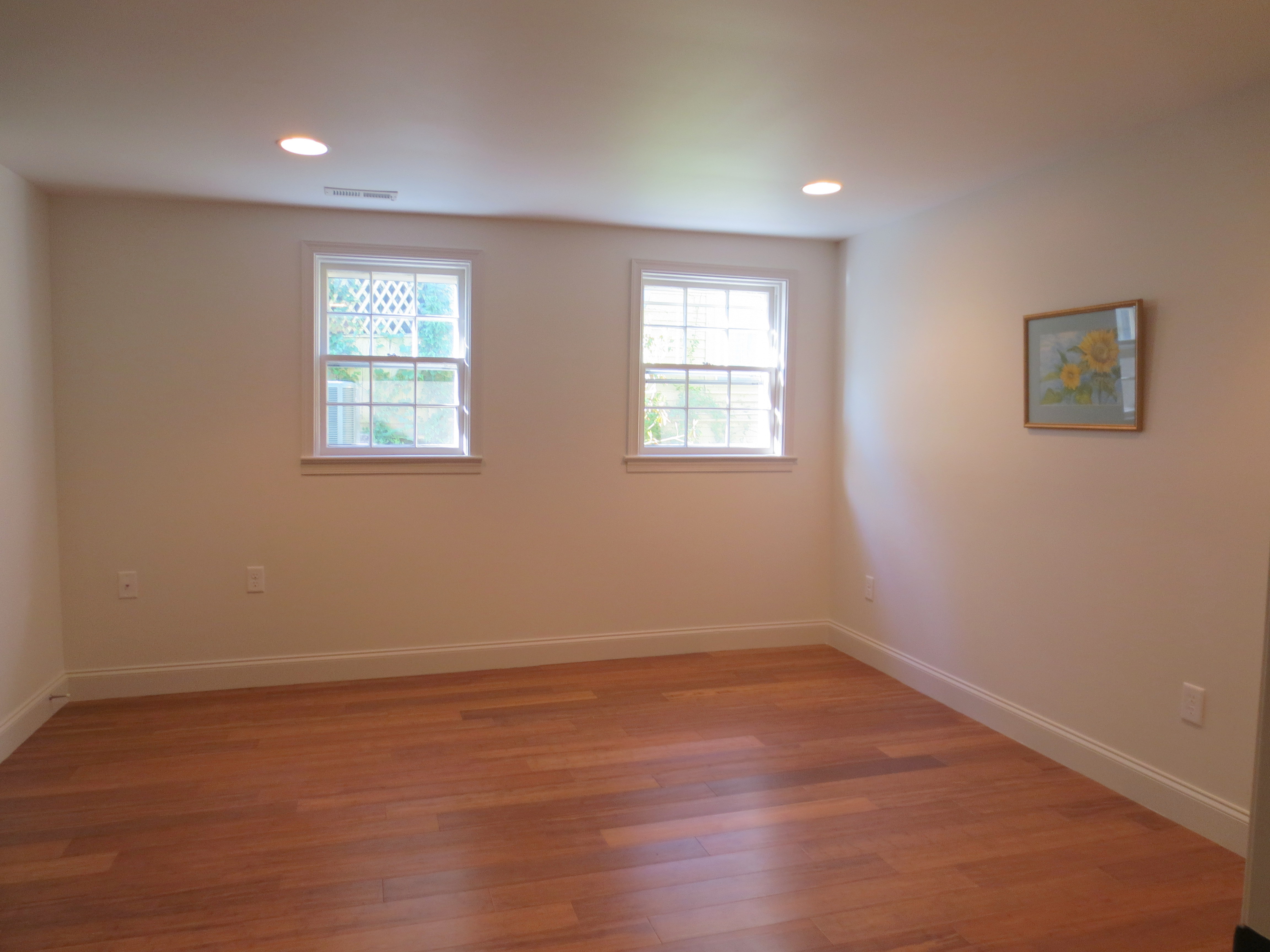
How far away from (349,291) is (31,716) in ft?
7.51

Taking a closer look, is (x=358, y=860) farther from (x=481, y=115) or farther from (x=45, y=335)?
(x=45, y=335)

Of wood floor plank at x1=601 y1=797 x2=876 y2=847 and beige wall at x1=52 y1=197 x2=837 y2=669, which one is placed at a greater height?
beige wall at x1=52 y1=197 x2=837 y2=669

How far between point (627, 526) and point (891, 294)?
1.82 m

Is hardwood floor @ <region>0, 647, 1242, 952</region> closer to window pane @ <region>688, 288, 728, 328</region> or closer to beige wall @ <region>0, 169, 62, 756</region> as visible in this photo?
beige wall @ <region>0, 169, 62, 756</region>

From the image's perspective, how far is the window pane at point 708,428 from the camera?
4.72 m

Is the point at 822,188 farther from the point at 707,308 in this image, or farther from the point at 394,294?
the point at 394,294

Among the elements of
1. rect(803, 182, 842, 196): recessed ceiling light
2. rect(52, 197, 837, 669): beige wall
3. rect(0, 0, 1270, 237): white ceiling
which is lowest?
rect(52, 197, 837, 669): beige wall

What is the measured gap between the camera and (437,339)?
4301 millimetres

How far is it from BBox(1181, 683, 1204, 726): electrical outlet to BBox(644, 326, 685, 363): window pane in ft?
9.18

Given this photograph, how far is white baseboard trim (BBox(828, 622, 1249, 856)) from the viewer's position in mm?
2637

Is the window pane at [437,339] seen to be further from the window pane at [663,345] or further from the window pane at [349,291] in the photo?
the window pane at [663,345]

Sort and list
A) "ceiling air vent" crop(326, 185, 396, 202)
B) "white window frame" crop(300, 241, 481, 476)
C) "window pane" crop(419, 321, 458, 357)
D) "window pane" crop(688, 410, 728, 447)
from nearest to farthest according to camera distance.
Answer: "ceiling air vent" crop(326, 185, 396, 202)
"white window frame" crop(300, 241, 481, 476)
"window pane" crop(419, 321, 458, 357)
"window pane" crop(688, 410, 728, 447)

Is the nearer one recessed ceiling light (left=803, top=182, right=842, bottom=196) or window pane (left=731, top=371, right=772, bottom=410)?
recessed ceiling light (left=803, top=182, right=842, bottom=196)

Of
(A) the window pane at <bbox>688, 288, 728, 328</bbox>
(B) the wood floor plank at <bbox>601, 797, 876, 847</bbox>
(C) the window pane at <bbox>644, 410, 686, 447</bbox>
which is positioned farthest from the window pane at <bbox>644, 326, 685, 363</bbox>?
(B) the wood floor plank at <bbox>601, 797, 876, 847</bbox>
